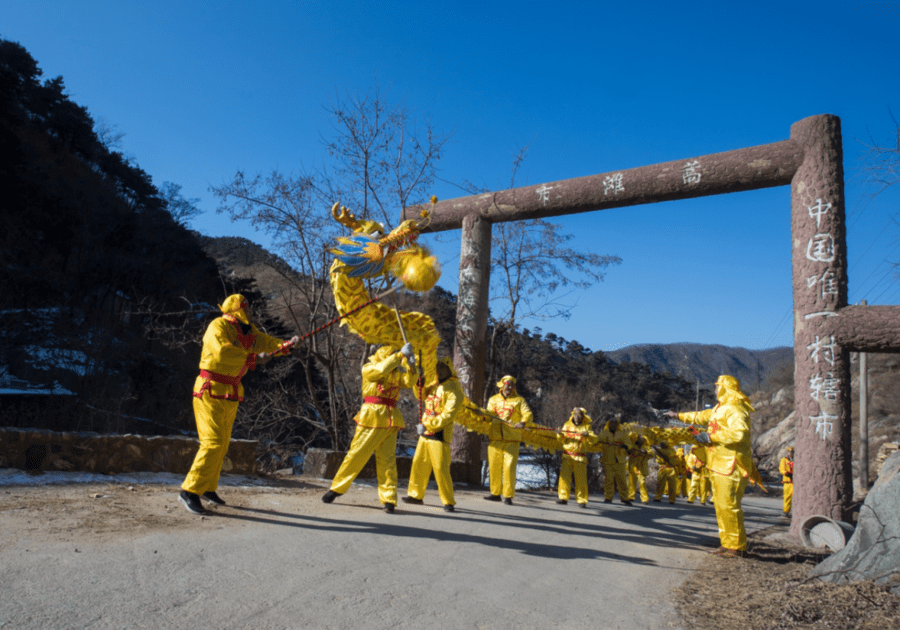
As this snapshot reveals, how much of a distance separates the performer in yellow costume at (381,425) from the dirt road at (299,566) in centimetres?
31

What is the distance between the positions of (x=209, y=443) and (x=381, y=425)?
1.68m

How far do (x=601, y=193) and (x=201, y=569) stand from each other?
291 inches

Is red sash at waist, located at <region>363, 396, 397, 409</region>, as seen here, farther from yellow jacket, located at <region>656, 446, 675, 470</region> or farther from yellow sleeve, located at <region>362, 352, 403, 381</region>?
yellow jacket, located at <region>656, 446, 675, 470</region>

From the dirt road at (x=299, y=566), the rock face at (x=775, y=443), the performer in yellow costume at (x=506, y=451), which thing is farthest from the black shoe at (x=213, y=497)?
the rock face at (x=775, y=443)

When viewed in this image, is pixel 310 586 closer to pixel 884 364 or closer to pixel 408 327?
pixel 408 327

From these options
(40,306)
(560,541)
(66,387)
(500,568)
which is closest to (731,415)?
(560,541)

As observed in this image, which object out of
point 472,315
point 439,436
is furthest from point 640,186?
point 439,436

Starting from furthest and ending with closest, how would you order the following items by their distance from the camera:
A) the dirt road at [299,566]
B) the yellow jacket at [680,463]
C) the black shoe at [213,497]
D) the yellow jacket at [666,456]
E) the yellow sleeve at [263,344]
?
the yellow jacket at [680,463] < the yellow jacket at [666,456] < the yellow sleeve at [263,344] < the black shoe at [213,497] < the dirt road at [299,566]

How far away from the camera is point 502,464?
8508 millimetres

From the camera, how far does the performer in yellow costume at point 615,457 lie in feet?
35.4

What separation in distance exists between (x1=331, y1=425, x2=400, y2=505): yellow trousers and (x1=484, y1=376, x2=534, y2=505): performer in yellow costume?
8.89ft

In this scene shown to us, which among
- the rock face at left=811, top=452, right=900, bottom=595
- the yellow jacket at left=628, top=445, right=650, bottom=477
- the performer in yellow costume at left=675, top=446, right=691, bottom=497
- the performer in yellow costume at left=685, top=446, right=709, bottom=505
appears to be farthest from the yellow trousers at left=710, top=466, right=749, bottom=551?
the performer in yellow costume at left=685, top=446, right=709, bottom=505

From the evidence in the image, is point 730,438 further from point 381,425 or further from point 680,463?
point 680,463

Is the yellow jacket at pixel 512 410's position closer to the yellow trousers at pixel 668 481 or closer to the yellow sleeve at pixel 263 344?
the yellow sleeve at pixel 263 344
